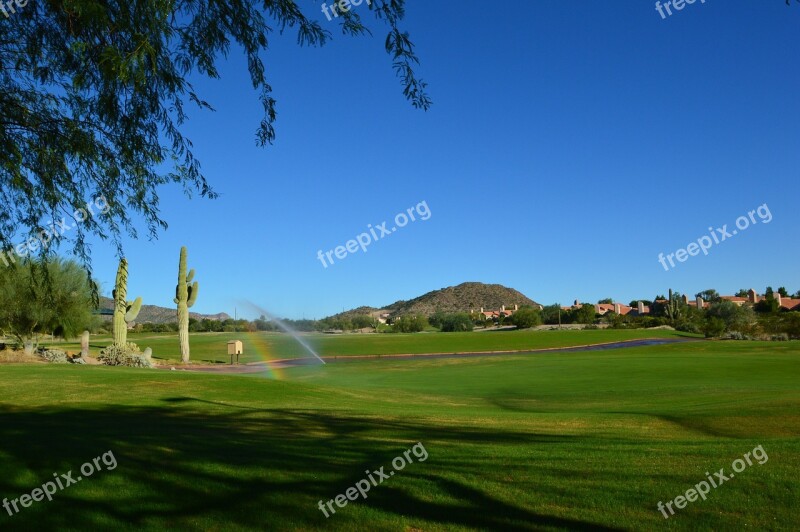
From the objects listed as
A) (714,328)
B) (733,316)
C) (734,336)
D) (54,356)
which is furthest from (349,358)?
(733,316)

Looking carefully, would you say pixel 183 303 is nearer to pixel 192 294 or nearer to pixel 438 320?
pixel 192 294

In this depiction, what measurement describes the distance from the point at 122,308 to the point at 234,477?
119ft

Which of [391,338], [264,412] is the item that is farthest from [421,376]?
[391,338]

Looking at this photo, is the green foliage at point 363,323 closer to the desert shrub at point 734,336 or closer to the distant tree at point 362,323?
the distant tree at point 362,323

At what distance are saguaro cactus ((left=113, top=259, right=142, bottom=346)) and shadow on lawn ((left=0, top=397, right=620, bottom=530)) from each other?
30126 mm

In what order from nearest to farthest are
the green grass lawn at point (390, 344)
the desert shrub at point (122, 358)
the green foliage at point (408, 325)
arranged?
the desert shrub at point (122, 358), the green grass lawn at point (390, 344), the green foliage at point (408, 325)

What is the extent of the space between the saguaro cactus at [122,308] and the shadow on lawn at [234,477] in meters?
30.1

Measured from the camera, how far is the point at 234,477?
7.70 m

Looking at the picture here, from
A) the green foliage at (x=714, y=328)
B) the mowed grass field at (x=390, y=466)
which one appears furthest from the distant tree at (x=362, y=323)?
the mowed grass field at (x=390, y=466)

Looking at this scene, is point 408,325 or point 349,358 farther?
point 408,325

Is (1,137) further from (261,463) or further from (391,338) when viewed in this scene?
(391,338)

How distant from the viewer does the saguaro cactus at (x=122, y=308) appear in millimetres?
40469

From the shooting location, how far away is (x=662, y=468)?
7992mm

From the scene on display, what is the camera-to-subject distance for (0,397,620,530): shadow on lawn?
6469 mm
